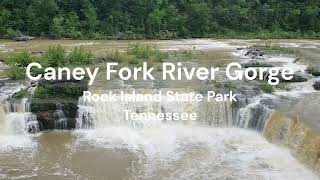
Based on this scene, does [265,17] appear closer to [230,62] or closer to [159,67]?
[230,62]

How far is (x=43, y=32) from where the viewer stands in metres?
32.2

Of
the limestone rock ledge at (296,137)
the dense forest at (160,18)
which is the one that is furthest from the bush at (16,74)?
the dense forest at (160,18)

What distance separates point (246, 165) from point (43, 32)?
2376 centimetres

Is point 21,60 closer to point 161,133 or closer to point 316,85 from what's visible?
point 161,133

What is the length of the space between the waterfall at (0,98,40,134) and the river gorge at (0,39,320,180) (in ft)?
0.10

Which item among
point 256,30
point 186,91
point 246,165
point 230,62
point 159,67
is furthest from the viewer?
point 256,30

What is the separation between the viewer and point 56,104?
1432 cm

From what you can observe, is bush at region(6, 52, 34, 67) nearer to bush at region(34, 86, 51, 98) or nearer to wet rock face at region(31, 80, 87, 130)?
wet rock face at region(31, 80, 87, 130)

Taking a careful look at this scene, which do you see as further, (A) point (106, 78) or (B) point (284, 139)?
(A) point (106, 78)

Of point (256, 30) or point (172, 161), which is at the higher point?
point (256, 30)

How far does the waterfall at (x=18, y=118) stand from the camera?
13.9 metres

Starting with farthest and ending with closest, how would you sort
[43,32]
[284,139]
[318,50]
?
[43,32]
[318,50]
[284,139]

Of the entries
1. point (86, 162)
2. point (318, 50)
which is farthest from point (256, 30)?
point (86, 162)

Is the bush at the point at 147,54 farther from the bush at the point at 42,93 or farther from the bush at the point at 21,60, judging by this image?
the bush at the point at 42,93
